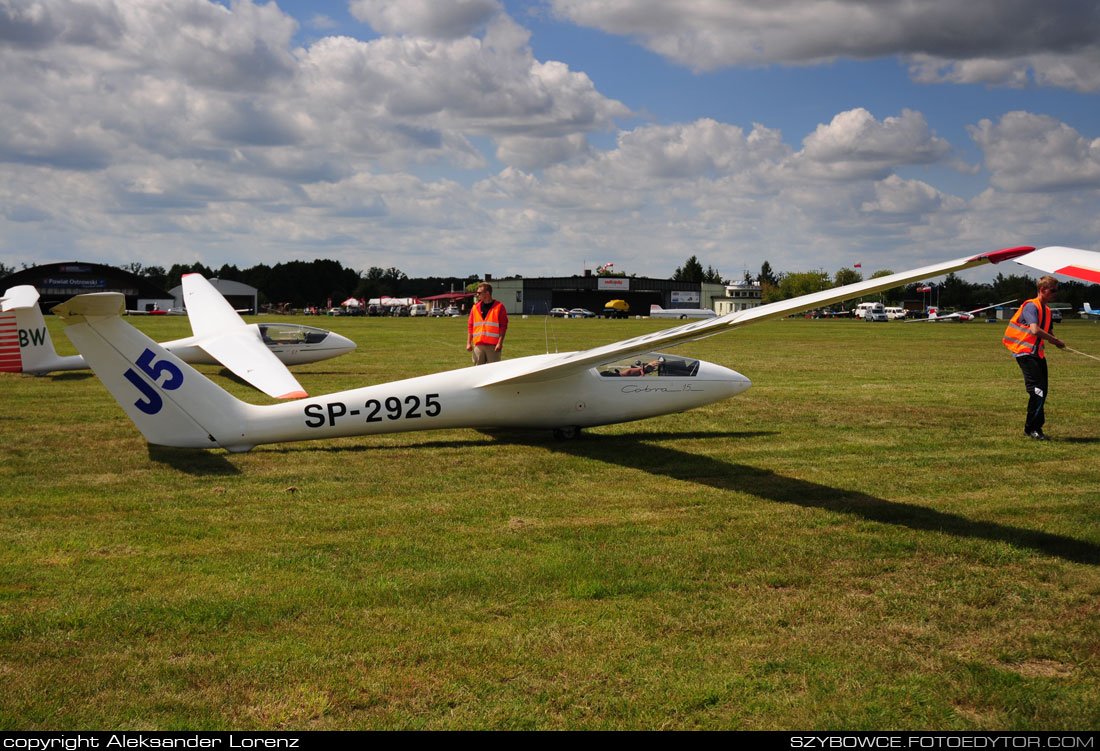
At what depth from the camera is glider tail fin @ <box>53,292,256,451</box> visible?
845cm

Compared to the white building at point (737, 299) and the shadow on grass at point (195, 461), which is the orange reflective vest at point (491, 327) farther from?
the white building at point (737, 299)

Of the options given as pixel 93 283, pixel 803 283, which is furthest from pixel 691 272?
Answer: pixel 93 283

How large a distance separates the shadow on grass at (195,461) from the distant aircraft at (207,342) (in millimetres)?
4497

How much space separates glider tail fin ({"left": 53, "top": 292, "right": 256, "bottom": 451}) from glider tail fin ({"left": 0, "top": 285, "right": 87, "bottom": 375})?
11850 mm

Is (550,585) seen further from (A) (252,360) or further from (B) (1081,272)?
Answer: (A) (252,360)

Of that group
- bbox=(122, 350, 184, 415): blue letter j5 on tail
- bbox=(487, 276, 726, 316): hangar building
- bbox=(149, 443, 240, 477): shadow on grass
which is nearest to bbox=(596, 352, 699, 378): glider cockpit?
bbox=(149, 443, 240, 477): shadow on grass

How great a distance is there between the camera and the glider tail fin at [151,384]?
27.7ft

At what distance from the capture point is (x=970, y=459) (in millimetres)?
10211

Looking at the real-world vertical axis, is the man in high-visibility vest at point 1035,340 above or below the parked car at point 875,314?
below

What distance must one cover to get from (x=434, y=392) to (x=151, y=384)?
11.4 ft

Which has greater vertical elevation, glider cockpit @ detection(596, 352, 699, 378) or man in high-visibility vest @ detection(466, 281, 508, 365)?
man in high-visibility vest @ detection(466, 281, 508, 365)

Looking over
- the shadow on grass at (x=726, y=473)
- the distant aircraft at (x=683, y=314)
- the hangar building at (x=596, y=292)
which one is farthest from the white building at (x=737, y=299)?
the shadow on grass at (x=726, y=473)

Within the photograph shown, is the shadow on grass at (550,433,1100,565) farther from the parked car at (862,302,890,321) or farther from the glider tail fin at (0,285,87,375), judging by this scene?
the parked car at (862,302,890,321)

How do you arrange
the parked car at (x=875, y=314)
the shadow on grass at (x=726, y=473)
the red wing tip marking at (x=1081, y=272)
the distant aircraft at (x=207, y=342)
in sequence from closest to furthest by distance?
the red wing tip marking at (x=1081, y=272) → the shadow on grass at (x=726, y=473) → the distant aircraft at (x=207, y=342) → the parked car at (x=875, y=314)
